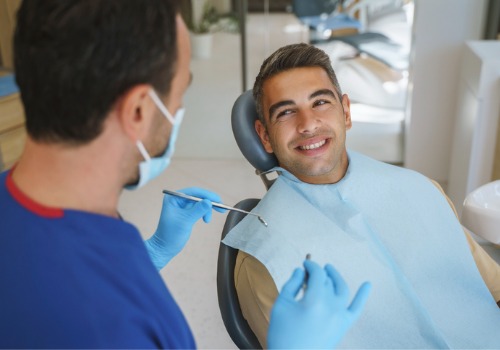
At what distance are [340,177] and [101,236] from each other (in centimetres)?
90

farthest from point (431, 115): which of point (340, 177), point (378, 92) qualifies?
point (340, 177)

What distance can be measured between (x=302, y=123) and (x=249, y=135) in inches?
5.3

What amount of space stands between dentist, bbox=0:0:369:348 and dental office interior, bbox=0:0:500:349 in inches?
59.2

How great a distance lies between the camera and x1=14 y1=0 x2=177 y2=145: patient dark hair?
2.37 feet

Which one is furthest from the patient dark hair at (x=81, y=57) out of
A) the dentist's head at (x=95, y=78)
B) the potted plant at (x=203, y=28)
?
the potted plant at (x=203, y=28)

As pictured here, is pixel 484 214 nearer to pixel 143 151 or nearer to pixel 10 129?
pixel 143 151

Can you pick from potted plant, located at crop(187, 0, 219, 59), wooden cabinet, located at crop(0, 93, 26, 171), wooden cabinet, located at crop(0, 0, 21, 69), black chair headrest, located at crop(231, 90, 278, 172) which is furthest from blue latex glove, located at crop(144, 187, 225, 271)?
potted plant, located at crop(187, 0, 219, 59)

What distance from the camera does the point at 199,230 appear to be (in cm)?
281

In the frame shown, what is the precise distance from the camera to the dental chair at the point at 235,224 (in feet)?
4.03

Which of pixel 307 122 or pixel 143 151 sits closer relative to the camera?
pixel 143 151

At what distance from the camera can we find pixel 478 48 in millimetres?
2559

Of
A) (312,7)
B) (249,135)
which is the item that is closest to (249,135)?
(249,135)

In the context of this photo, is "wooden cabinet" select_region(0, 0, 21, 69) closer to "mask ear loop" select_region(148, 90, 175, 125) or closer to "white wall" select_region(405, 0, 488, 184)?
"white wall" select_region(405, 0, 488, 184)

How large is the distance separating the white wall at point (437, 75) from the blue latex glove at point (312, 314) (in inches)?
Answer: 88.1
